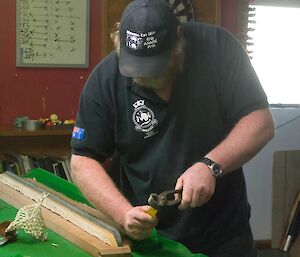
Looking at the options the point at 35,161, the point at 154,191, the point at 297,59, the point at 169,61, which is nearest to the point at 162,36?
the point at 169,61

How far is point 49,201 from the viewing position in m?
1.47

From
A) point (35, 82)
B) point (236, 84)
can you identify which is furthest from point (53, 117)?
point (236, 84)

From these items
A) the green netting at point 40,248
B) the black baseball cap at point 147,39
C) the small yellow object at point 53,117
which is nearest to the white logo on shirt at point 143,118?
the black baseball cap at point 147,39

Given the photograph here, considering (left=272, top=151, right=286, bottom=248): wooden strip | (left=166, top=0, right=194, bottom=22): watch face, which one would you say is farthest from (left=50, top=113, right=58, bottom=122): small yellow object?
(left=272, top=151, right=286, bottom=248): wooden strip

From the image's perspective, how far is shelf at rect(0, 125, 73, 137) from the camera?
2734mm

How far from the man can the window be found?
2.18 m

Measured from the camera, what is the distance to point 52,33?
9.64 feet

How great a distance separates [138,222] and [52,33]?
1.96m

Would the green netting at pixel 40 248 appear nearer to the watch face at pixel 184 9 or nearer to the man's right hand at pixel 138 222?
the man's right hand at pixel 138 222

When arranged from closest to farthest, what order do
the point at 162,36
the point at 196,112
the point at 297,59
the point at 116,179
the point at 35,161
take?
the point at 162,36 < the point at 196,112 < the point at 116,179 < the point at 35,161 < the point at 297,59

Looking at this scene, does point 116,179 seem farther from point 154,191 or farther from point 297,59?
point 297,59

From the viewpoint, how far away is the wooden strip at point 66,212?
1.22 m

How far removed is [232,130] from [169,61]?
0.24 meters

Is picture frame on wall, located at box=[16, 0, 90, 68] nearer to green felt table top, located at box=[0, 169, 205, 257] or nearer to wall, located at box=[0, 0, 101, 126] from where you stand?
wall, located at box=[0, 0, 101, 126]
